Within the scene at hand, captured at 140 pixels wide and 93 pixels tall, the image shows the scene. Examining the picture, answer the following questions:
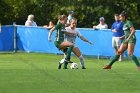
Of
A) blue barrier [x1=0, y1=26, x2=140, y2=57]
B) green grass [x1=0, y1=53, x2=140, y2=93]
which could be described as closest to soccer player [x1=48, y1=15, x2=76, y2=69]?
green grass [x1=0, y1=53, x2=140, y2=93]

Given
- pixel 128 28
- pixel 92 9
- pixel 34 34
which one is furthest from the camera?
pixel 92 9

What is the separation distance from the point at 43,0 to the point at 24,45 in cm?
853

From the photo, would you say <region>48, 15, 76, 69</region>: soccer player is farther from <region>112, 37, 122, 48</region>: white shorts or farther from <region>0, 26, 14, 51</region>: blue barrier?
<region>0, 26, 14, 51</region>: blue barrier

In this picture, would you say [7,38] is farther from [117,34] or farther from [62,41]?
[62,41]

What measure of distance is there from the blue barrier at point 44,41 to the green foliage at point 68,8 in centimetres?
680

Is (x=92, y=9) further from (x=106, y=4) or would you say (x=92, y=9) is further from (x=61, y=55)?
(x=61, y=55)

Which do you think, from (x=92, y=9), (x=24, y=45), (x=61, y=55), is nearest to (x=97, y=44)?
(x=61, y=55)

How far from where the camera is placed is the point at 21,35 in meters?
30.6

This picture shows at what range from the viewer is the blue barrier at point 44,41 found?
89.3 ft

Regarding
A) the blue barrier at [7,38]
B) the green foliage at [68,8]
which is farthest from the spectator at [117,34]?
the green foliage at [68,8]

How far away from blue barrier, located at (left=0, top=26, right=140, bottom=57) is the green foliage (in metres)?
6.80

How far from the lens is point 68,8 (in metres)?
36.8

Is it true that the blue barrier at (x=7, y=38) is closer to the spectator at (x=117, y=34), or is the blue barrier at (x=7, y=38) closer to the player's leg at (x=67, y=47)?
the spectator at (x=117, y=34)

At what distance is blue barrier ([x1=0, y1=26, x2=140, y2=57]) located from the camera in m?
27.2
